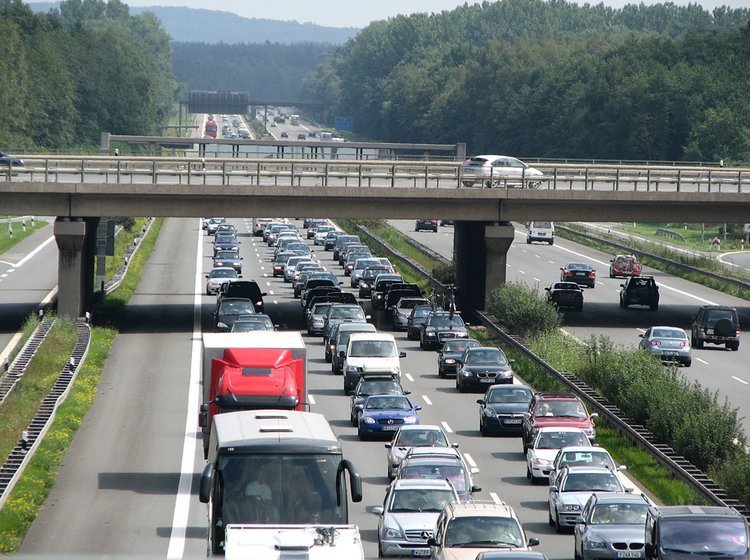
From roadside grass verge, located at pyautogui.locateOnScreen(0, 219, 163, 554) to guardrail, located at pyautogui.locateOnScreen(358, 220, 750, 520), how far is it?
41.8 feet

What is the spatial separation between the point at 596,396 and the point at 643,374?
1577 mm

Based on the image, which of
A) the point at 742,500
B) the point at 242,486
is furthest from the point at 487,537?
the point at 742,500

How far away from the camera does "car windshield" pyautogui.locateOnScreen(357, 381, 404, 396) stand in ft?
133

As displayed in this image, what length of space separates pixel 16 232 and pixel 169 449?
259 feet

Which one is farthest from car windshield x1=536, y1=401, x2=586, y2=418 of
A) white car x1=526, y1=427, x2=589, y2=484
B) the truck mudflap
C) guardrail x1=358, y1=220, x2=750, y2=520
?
the truck mudflap

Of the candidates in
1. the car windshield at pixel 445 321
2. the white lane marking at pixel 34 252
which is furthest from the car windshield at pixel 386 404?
the white lane marking at pixel 34 252

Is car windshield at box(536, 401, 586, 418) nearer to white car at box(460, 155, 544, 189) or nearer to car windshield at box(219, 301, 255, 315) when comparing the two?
car windshield at box(219, 301, 255, 315)

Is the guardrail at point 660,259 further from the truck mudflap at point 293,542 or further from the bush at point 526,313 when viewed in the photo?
the truck mudflap at point 293,542

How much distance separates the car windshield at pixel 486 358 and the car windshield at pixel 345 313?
32.8ft

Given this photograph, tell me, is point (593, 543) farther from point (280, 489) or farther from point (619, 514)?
point (280, 489)

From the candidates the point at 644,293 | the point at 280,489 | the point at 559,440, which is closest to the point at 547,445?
the point at 559,440

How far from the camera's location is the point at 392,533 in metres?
25.7

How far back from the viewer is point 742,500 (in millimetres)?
29375

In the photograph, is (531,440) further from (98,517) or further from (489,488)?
(98,517)
